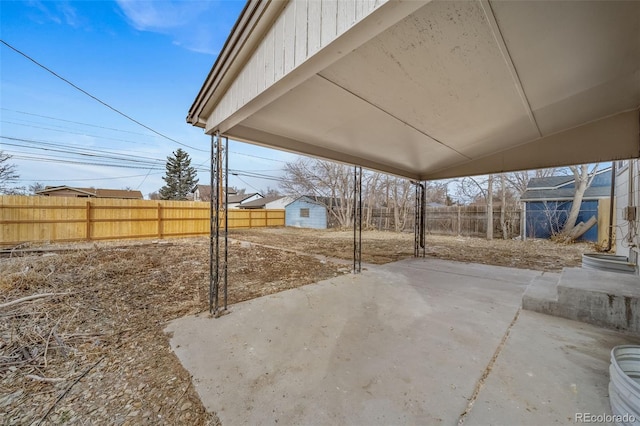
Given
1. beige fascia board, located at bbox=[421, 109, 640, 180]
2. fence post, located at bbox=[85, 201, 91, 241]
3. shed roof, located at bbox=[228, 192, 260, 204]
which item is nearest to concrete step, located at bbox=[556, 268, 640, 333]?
beige fascia board, located at bbox=[421, 109, 640, 180]

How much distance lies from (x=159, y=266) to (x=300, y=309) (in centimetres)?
419

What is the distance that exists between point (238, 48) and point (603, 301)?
4.71 metres

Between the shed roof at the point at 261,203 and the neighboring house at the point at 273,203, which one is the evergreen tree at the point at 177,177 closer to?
the shed roof at the point at 261,203

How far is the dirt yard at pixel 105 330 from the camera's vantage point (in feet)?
5.20

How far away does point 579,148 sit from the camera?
407 centimetres

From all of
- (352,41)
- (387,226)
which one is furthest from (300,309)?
(387,226)

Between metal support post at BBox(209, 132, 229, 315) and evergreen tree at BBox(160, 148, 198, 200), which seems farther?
evergreen tree at BBox(160, 148, 198, 200)

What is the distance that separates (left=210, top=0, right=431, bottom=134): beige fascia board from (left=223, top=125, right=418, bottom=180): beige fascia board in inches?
44.3

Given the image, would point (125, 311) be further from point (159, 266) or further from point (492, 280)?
point (492, 280)

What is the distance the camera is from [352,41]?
1.32 m

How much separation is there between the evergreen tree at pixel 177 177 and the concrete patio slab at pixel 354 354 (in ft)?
87.8

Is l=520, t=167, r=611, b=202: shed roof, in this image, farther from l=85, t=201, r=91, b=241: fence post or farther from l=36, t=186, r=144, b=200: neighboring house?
l=36, t=186, r=144, b=200: neighboring house

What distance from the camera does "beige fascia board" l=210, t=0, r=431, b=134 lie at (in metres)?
1.11

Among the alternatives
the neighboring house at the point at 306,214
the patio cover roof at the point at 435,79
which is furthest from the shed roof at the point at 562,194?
the neighboring house at the point at 306,214
